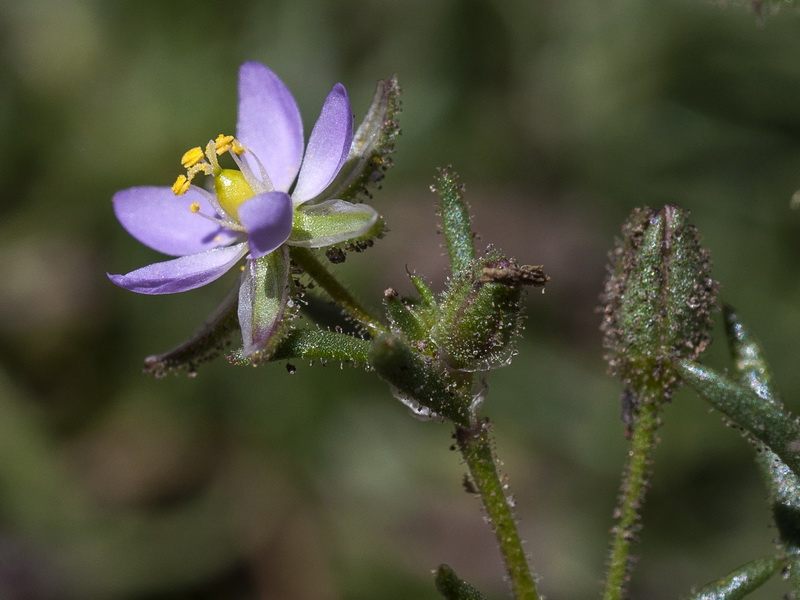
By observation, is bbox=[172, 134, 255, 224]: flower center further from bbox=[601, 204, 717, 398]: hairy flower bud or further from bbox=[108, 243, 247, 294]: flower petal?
bbox=[601, 204, 717, 398]: hairy flower bud

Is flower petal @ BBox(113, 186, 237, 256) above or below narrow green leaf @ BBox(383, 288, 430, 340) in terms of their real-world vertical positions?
above

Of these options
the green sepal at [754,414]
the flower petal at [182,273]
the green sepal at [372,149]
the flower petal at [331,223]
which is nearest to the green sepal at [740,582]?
the green sepal at [754,414]

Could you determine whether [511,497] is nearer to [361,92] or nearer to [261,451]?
[261,451]

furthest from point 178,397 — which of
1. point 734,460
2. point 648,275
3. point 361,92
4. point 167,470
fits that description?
point 648,275

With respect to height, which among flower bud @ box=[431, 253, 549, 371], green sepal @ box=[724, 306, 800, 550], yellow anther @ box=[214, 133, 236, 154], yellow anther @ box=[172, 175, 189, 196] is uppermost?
yellow anther @ box=[214, 133, 236, 154]

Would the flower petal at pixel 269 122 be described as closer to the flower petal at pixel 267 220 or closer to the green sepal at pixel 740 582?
the flower petal at pixel 267 220

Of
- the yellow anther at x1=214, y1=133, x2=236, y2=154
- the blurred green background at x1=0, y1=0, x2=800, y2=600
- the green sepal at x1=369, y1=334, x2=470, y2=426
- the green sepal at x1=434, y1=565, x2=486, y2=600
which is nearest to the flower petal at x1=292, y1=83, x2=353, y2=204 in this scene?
the yellow anther at x1=214, y1=133, x2=236, y2=154
